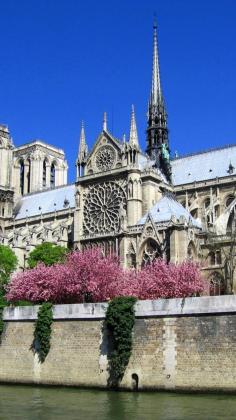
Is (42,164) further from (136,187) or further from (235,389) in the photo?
(235,389)

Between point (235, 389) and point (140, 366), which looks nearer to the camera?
point (235, 389)

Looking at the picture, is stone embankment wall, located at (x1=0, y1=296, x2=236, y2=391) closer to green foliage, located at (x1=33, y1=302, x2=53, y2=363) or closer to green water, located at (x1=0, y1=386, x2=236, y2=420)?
green foliage, located at (x1=33, y1=302, x2=53, y2=363)

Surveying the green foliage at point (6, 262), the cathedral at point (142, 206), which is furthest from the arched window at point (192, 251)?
the green foliage at point (6, 262)

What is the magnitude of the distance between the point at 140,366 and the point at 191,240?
23025mm

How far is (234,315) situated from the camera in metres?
28.0

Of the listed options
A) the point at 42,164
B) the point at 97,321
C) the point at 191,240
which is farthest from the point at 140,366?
the point at 42,164

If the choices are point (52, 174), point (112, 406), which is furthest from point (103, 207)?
point (52, 174)

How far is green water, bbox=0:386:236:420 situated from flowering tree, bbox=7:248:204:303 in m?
11.3

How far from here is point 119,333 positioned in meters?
Answer: 30.6

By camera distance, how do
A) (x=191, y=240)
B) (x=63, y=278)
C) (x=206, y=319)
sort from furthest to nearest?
(x=191, y=240) < (x=63, y=278) < (x=206, y=319)

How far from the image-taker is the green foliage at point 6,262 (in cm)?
6069

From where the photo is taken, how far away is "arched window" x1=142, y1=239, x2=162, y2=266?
2088 inches

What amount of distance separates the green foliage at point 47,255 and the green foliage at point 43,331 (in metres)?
25.3

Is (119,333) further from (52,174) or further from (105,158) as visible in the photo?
(52,174)
